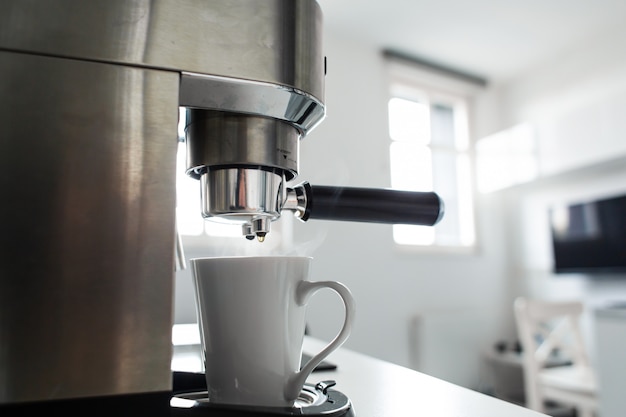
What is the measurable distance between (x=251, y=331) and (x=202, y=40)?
211 millimetres

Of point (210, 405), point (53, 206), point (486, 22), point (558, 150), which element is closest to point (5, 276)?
point (53, 206)

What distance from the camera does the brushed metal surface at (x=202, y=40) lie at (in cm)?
30

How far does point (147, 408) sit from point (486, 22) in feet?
9.41

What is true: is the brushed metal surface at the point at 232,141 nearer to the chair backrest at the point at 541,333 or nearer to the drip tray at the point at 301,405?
the drip tray at the point at 301,405

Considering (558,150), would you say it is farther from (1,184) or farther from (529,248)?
(1,184)

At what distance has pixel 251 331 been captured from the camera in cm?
36

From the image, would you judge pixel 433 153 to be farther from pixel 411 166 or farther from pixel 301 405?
pixel 301 405

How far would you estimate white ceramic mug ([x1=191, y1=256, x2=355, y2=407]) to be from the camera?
0.36 meters

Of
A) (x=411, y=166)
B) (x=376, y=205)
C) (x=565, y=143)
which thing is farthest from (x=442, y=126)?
(x=376, y=205)

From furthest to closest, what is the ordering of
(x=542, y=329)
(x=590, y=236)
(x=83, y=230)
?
(x=590, y=236) < (x=542, y=329) < (x=83, y=230)

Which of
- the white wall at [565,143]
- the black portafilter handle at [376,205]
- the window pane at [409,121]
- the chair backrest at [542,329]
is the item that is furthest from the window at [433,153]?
the black portafilter handle at [376,205]

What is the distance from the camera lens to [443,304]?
3078 mm

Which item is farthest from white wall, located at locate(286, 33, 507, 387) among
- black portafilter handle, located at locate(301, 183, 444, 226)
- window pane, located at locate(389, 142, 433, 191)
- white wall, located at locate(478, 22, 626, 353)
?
black portafilter handle, located at locate(301, 183, 444, 226)

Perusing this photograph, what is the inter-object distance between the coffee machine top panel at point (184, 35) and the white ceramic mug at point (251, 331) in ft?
0.46
